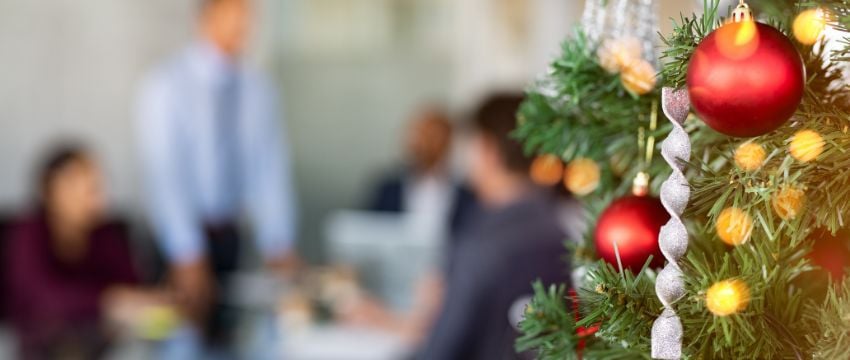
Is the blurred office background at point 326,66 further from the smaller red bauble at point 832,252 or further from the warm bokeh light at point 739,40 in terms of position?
the warm bokeh light at point 739,40

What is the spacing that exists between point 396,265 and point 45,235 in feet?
3.71

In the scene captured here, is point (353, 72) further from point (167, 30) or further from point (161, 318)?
point (161, 318)

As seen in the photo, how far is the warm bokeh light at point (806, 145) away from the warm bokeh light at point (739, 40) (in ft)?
0.24

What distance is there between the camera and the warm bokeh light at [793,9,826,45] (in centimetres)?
58

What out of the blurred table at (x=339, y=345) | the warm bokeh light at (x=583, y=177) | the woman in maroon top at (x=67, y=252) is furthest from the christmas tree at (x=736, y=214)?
the woman in maroon top at (x=67, y=252)

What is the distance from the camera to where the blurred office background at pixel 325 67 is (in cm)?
433

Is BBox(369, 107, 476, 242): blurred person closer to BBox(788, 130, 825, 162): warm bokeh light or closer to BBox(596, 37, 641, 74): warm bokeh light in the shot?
BBox(596, 37, 641, 74): warm bokeh light

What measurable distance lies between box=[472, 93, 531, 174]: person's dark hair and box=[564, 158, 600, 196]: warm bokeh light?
105 cm

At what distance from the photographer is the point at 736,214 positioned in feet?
1.86

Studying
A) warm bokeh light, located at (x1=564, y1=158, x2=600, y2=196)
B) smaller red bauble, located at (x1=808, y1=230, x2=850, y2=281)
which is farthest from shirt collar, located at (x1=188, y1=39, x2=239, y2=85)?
smaller red bauble, located at (x1=808, y1=230, x2=850, y2=281)

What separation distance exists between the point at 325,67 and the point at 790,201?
504cm

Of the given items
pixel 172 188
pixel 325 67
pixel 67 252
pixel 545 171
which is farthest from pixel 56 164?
pixel 325 67

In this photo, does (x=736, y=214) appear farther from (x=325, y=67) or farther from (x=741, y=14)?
(x=325, y=67)

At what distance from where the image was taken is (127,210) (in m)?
4.52
